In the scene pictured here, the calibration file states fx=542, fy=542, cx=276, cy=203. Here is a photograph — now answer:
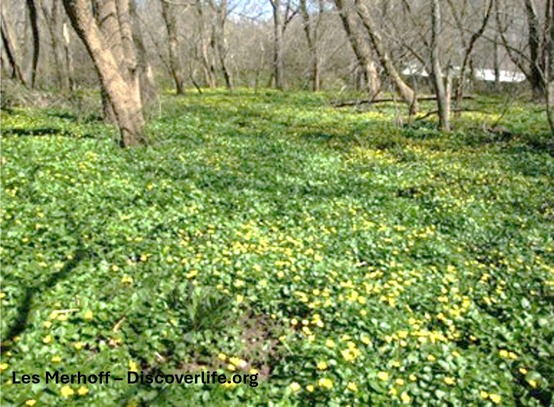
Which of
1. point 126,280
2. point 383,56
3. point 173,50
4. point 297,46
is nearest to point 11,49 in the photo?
point 173,50

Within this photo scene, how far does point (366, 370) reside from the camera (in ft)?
16.5

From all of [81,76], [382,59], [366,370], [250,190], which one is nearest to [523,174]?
[250,190]

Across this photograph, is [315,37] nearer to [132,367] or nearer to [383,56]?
[383,56]

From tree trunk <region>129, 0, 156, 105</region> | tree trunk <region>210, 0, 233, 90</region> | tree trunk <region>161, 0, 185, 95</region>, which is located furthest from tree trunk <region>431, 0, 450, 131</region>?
tree trunk <region>210, 0, 233, 90</region>

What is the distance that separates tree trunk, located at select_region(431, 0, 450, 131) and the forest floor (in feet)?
16.1

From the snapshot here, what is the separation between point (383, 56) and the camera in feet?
71.4

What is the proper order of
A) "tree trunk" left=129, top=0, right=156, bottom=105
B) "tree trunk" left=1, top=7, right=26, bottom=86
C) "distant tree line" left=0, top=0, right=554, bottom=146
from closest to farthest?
"distant tree line" left=0, top=0, right=554, bottom=146, "tree trunk" left=129, top=0, right=156, bottom=105, "tree trunk" left=1, top=7, right=26, bottom=86

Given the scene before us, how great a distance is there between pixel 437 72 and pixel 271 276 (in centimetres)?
1203

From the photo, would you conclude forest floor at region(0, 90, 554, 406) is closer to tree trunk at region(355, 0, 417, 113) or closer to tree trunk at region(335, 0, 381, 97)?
tree trunk at region(355, 0, 417, 113)

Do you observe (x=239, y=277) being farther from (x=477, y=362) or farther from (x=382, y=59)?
(x=382, y=59)

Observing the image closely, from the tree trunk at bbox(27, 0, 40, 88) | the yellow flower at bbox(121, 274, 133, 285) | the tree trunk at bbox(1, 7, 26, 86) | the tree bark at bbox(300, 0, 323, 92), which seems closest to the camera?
the yellow flower at bbox(121, 274, 133, 285)

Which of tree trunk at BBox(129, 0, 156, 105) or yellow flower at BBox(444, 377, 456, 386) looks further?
tree trunk at BBox(129, 0, 156, 105)

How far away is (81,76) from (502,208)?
4195 centimetres

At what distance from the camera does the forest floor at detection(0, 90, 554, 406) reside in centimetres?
488
